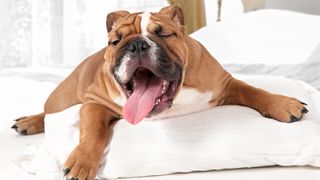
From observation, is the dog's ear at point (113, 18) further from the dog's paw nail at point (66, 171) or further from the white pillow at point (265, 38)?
the white pillow at point (265, 38)

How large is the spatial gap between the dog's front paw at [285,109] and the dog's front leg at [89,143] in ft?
1.48

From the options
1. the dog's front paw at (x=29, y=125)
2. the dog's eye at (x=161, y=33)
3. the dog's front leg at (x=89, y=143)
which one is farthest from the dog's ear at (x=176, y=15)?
the dog's front paw at (x=29, y=125)

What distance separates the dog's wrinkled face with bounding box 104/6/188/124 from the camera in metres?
1.14

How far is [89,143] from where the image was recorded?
3.90 ft

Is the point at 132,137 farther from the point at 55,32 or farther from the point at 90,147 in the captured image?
the point at 55,32

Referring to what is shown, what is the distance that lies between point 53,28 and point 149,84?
3015 millimetres

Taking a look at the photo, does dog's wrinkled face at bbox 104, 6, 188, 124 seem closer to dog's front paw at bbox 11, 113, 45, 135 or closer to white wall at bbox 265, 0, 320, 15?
dog's front paw at bbox 11, 113, 45, 135

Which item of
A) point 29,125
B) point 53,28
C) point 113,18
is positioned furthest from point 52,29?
point 113,18

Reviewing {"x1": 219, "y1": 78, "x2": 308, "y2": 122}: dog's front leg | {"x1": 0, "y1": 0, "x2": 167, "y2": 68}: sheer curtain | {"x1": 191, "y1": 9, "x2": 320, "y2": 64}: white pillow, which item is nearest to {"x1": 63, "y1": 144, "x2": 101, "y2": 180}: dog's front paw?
{"x1": 219, "y1": 78, "x2": 308, "y2": 122}: dog's front leg

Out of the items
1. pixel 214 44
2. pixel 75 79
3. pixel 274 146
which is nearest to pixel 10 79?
pixel 75 79

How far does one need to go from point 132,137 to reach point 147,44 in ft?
0.78

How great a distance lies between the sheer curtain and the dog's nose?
2.85 meters

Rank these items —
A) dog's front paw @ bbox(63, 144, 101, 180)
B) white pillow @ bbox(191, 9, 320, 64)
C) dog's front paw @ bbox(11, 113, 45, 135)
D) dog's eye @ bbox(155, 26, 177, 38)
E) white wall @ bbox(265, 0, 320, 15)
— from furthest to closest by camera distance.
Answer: white wall @ bbox(265, 0, 320, 15) < white pillow @ bbox(191, 9, 320, 64) < dog's front paw @ bbox(11, 113, 45, 135) < dog's eye @ bbox(155, 26, 177, 38) < dog's front paw @ bbox(63, 144, 101, 180)

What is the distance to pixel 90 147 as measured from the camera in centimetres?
117
